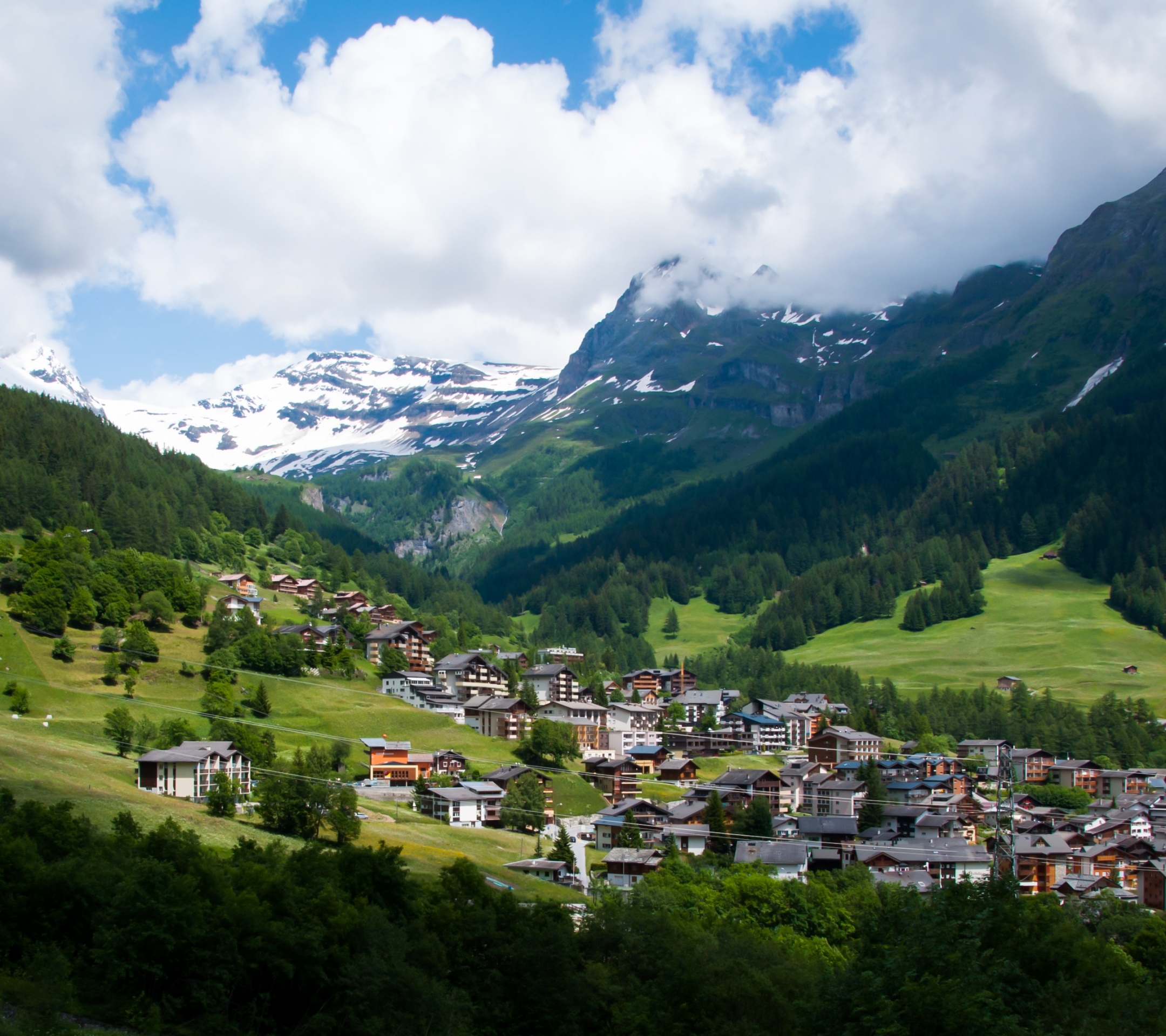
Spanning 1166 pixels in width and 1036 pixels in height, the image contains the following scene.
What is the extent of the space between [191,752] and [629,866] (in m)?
33.8

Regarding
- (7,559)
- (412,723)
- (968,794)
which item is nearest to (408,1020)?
(412,723)

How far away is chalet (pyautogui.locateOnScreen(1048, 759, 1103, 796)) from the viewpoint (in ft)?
463

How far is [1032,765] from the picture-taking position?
145 meters

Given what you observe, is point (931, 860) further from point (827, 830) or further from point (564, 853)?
point (564, 853)

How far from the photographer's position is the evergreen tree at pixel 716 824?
101 meters

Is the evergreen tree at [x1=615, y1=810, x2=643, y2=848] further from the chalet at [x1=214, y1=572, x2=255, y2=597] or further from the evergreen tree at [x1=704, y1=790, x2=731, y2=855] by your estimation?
the chalet at [x1=214, y1=572, x2=255, y2=597]

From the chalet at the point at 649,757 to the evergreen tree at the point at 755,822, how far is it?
29345 millimetres

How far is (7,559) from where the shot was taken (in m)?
132

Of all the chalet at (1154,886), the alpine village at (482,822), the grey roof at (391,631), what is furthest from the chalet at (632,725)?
the chalet at (1154,886)

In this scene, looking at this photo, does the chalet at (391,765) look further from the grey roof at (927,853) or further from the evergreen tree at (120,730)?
the grey roof at (927,853)

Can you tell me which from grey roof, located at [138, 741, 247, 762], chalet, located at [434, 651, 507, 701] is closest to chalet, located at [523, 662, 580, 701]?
chalet, located at [434, 651, 507, 701]

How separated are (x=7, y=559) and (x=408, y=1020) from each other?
344ft

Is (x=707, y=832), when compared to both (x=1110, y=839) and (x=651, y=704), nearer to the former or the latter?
(x=1110, y=839)

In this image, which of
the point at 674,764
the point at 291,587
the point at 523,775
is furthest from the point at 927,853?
the point at 291,587
